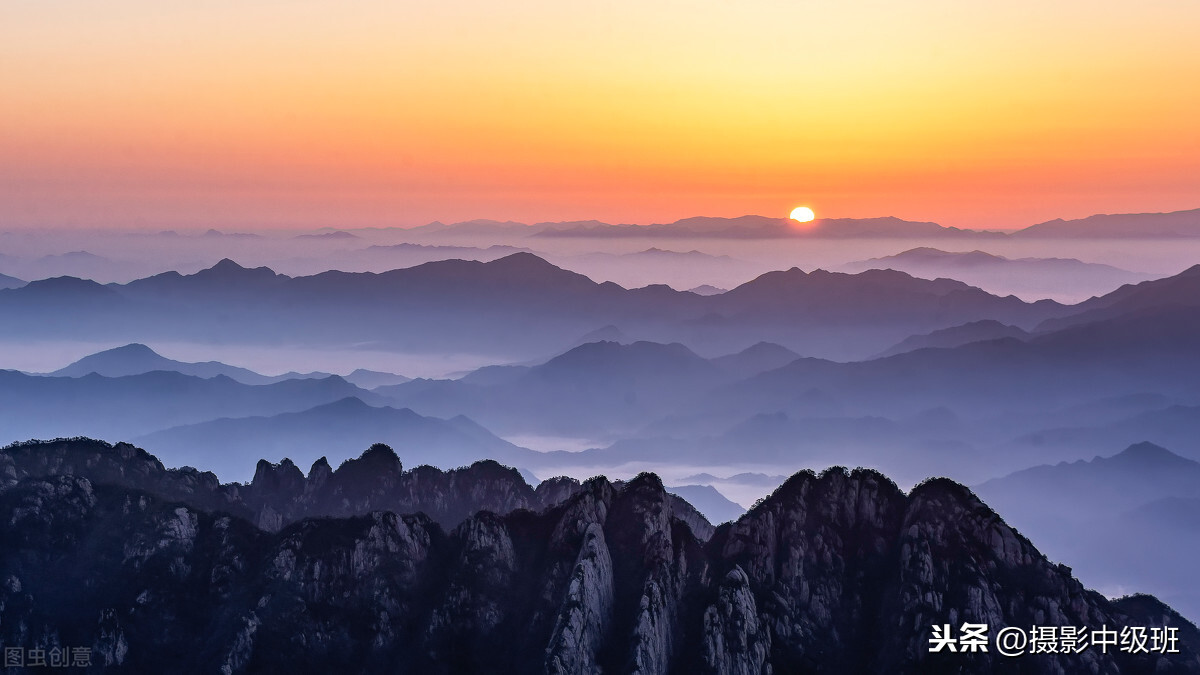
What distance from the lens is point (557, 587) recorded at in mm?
123750

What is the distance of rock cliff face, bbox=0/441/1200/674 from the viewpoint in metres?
116

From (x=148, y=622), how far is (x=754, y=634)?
6145cm

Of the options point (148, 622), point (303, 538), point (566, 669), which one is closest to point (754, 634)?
point (566, 669)

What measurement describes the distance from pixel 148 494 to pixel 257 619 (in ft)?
72.7

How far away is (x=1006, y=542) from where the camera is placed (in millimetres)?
119562

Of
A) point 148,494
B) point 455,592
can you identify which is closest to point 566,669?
point 455,592

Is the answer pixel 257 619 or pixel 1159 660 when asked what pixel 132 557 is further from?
pixel 1159 660

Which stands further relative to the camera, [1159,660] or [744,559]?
[744,559]

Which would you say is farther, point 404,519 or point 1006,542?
point 404,519

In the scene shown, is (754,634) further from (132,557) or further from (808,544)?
(132,557)

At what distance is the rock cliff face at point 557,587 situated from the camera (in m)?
116

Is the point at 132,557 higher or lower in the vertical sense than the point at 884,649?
higher

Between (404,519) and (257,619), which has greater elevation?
(404,519)

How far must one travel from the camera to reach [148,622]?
4702 inches
